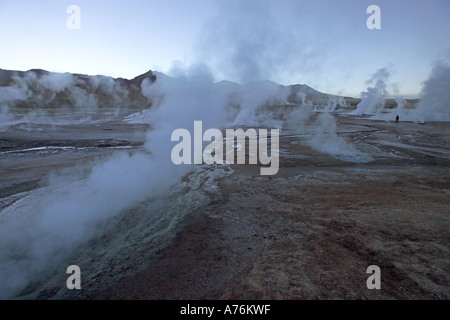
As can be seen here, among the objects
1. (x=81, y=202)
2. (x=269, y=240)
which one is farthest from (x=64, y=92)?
(x=269, y=240)

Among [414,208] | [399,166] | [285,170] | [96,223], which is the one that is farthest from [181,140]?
[399,166]

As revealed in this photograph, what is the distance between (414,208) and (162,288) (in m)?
6.69

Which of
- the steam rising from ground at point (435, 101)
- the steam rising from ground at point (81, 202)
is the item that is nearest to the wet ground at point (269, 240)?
the steam rising from ground at point (81, 202)

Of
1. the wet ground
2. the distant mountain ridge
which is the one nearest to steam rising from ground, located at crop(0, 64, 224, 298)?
the wet ground

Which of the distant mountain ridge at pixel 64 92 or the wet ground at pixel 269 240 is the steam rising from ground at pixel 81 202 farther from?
the distant mountain ridge at pixel 64 92

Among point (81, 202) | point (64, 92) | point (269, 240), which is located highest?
point (64, 92)

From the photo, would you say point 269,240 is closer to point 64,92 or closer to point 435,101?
point 435,101

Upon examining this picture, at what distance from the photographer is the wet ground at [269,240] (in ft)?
11.7

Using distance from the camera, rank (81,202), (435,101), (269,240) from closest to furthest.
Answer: (269,240)
(81,202)
(435,101)

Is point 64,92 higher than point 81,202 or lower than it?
higher

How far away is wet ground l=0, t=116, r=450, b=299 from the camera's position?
356 cm

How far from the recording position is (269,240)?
191 inches

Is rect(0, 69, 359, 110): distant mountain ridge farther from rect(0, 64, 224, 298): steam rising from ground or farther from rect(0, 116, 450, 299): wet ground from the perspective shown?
rect(0, 116, 450, 299): wet ground
